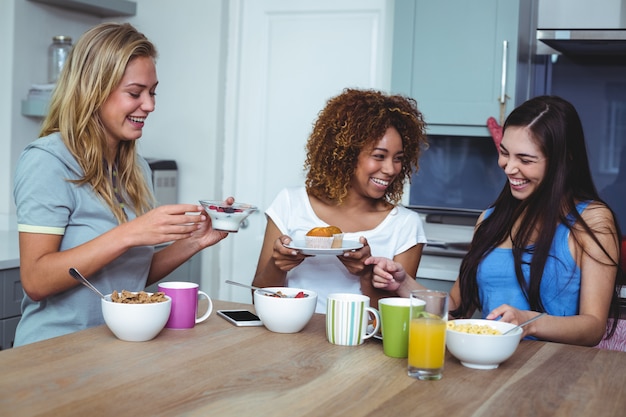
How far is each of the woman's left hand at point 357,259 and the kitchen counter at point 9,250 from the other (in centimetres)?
133

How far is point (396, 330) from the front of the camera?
1.54 meters

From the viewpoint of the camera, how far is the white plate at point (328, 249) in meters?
1.92

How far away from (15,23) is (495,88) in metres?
2.17

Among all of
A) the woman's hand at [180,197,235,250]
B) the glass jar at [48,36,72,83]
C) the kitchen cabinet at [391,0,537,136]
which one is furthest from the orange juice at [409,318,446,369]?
the glass jar at [48,36,72,83]

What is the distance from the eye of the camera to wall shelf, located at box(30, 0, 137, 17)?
3676 millimetres

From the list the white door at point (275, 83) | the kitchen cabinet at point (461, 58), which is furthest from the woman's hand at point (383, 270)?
the white door at point (275, 83)

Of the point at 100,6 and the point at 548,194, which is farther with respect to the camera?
the point at 100,6

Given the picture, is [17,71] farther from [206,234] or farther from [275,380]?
[275,380]

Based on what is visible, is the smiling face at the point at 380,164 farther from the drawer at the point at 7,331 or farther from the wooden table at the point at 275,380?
the drawer at the point at 7,331

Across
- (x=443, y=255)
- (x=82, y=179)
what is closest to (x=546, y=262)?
(x=82, y=179)

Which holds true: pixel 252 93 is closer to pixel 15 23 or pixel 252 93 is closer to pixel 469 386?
pixel 15 23

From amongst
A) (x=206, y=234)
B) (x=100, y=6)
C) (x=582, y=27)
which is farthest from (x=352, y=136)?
(x=100, y=6)

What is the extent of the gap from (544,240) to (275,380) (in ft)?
3.02

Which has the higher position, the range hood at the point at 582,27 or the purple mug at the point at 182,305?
the range hood at the point at 582,27
